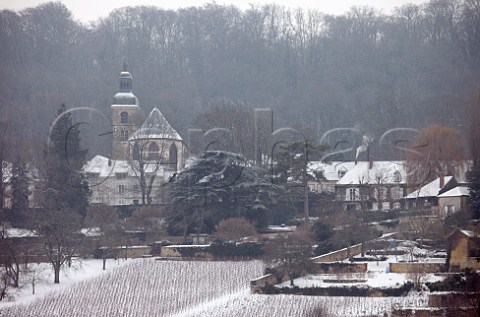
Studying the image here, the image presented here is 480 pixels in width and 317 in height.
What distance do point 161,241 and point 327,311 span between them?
14.0 m

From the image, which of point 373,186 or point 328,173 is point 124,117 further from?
point 373,186

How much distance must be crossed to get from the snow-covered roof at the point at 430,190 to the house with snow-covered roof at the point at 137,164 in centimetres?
1382

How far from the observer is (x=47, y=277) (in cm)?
5016

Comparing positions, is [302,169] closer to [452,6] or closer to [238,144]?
[238,144]

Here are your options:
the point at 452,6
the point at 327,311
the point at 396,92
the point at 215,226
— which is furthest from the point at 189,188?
the point at 452,6

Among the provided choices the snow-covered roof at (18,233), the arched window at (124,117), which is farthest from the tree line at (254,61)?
the snow-covered roof at (18,233)

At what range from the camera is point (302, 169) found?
6009cm

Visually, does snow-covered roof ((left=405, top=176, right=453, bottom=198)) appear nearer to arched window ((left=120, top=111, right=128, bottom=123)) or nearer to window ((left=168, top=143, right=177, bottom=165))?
window ((left=168, top=143, right=177, bottom=165))

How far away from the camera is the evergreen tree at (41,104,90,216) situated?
5972 centimetres

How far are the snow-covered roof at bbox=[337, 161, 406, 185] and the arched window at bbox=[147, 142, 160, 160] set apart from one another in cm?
1063

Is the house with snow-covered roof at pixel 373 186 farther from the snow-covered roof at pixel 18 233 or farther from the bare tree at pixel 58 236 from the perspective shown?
the snow-covered roof at pixel 18 233

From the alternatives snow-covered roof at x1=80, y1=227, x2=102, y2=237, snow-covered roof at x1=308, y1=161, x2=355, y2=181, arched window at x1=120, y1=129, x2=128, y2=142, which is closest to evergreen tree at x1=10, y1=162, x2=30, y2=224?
snow-covered roof at x1=80, y1=227, x2=102, y2=237

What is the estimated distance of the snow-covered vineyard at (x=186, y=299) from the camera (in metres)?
44.8

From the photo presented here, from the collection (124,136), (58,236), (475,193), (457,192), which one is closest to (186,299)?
(58,236)
